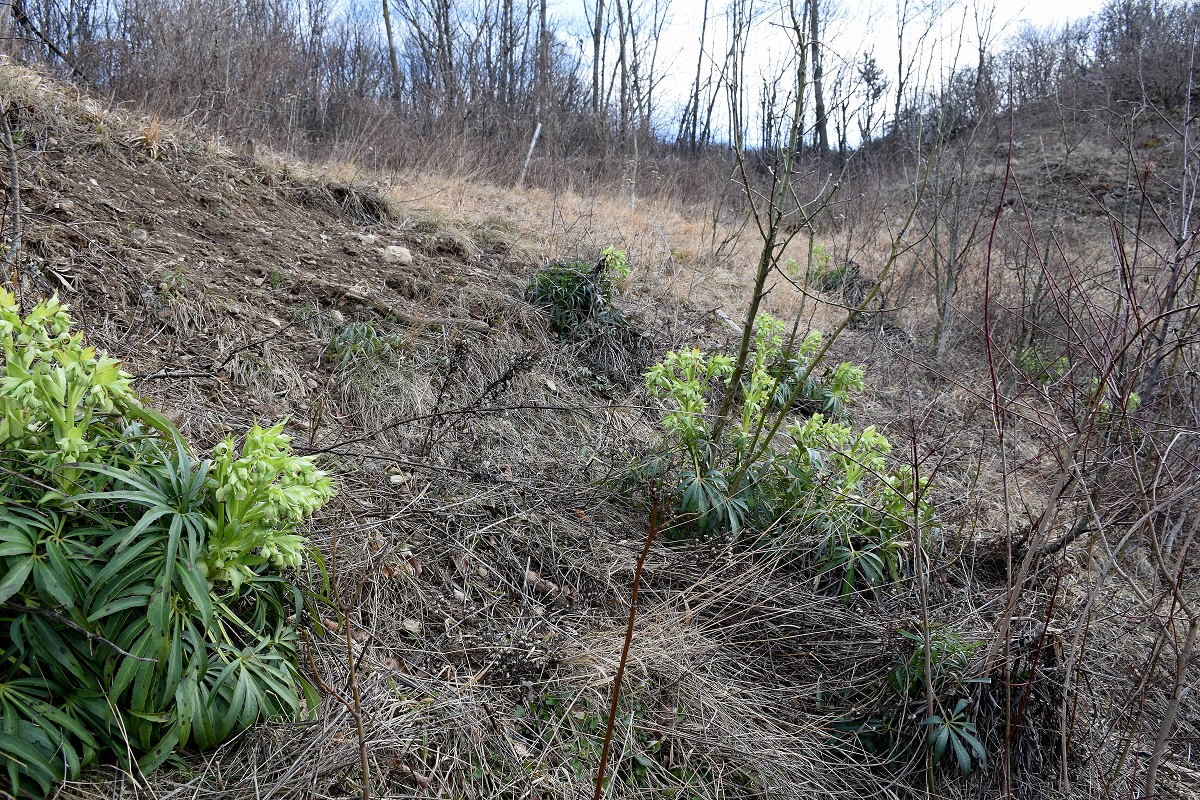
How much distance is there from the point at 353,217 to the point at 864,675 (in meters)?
5.02

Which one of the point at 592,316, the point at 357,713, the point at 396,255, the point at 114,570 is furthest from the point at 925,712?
the point at 396,255

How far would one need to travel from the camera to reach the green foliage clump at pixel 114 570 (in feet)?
4.84

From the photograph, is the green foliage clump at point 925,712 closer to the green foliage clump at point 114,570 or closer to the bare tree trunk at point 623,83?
the green foliage clump at point 114,570

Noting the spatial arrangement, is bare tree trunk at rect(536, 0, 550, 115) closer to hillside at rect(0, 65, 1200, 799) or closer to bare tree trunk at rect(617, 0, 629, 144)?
bare tree trunk at rect(617, 0, 629, 144)

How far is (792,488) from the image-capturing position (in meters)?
3.04

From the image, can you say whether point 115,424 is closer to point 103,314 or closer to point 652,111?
point 103,314

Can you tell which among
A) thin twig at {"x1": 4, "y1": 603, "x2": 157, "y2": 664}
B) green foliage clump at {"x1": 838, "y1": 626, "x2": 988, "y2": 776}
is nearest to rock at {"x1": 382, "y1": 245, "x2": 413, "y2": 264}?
thin twig at {"x1": 4, "y1": 603, "x2": 157, "y2": 664}

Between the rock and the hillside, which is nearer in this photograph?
the hillside

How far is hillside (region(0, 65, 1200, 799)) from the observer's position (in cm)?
204

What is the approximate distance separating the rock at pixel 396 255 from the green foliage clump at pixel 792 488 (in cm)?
261

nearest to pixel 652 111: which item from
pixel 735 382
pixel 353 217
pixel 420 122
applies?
pixel 420 122

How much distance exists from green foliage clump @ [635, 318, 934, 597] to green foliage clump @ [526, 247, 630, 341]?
1.65 metres

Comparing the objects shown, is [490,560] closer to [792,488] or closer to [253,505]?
[253,505]

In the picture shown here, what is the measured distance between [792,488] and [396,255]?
11.5 ft
